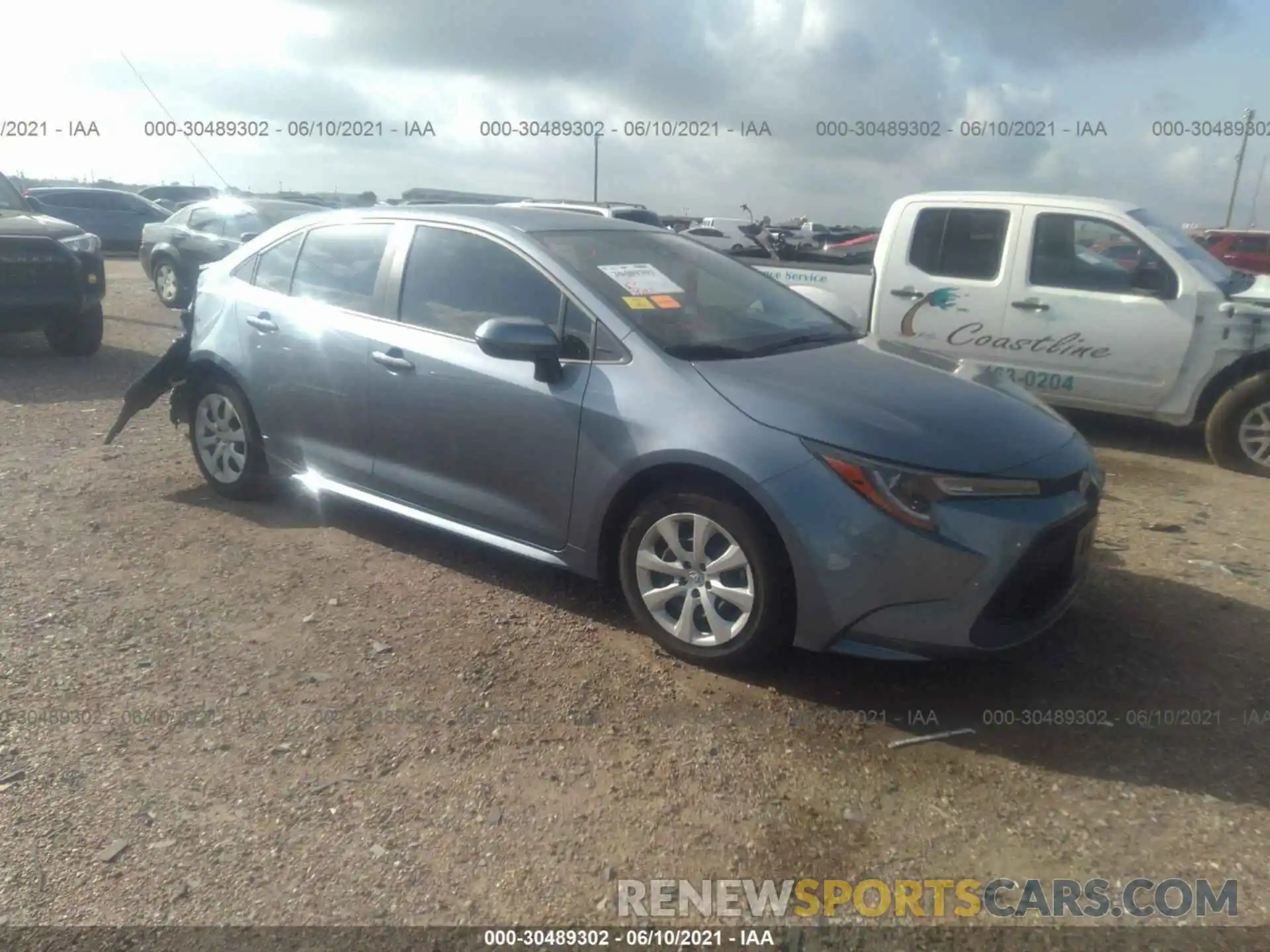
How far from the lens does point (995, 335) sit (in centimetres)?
735

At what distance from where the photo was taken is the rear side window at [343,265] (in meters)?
4.65

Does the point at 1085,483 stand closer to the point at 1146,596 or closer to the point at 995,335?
the point at 1146,596

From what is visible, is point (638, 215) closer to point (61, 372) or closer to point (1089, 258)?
point (61, 372)

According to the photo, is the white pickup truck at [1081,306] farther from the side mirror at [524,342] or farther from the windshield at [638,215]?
the windshield at [638,215]

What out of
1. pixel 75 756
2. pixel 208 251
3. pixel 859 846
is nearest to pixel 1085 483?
pixel 859 846

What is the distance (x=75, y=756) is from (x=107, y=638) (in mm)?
854

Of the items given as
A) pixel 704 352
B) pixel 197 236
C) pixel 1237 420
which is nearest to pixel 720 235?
pixel 197 236

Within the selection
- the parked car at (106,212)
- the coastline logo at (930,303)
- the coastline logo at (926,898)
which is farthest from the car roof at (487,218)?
the parked car at (106,212)

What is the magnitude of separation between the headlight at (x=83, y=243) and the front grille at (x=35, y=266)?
0.17 m

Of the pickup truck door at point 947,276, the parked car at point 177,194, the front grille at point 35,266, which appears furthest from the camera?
the parked car at point 177,194

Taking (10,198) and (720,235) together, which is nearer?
(10,198)

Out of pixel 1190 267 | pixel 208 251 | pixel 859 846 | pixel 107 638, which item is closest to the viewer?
pixel 859 846

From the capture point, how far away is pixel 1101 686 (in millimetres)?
3678

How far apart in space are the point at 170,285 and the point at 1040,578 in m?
13.8
